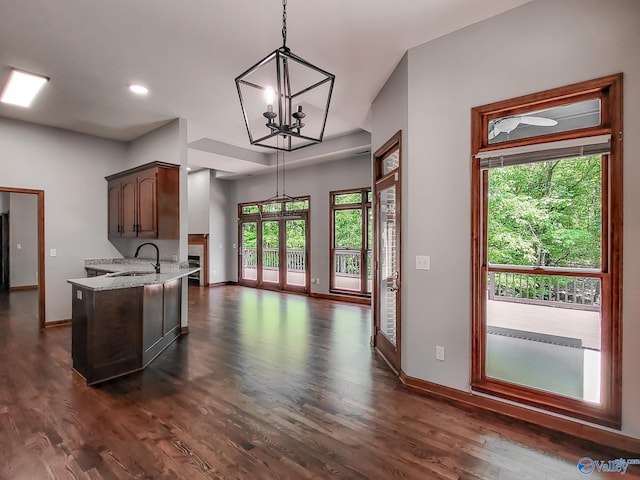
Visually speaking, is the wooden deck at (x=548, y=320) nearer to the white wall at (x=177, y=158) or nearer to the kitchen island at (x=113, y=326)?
the kitchen island at (x=113, y=326)

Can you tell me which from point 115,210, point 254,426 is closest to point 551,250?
point 254,426

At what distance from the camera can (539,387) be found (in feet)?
8.16

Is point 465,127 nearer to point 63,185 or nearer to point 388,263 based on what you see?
point 388,263

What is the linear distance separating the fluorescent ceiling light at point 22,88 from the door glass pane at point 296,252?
17.4ft

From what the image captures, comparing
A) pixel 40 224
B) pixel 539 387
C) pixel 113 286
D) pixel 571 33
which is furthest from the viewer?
pixel 40 224

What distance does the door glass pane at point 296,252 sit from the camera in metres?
8.03

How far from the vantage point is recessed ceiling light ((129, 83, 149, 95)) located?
3654mm

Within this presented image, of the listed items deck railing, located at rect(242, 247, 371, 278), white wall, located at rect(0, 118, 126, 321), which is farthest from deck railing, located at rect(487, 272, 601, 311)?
white wall, located at rect(0, 118, 126, 321)

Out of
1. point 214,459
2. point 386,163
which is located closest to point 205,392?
point 214,459

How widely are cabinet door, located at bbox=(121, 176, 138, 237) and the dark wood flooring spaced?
1.92 m

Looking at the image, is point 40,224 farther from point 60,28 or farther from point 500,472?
point 500,472

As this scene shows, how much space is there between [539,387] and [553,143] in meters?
1.87

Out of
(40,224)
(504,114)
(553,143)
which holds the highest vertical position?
(504,114)

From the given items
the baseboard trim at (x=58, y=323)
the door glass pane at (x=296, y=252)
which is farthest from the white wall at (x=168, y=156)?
the door glass pane at (x=296, y=252)
